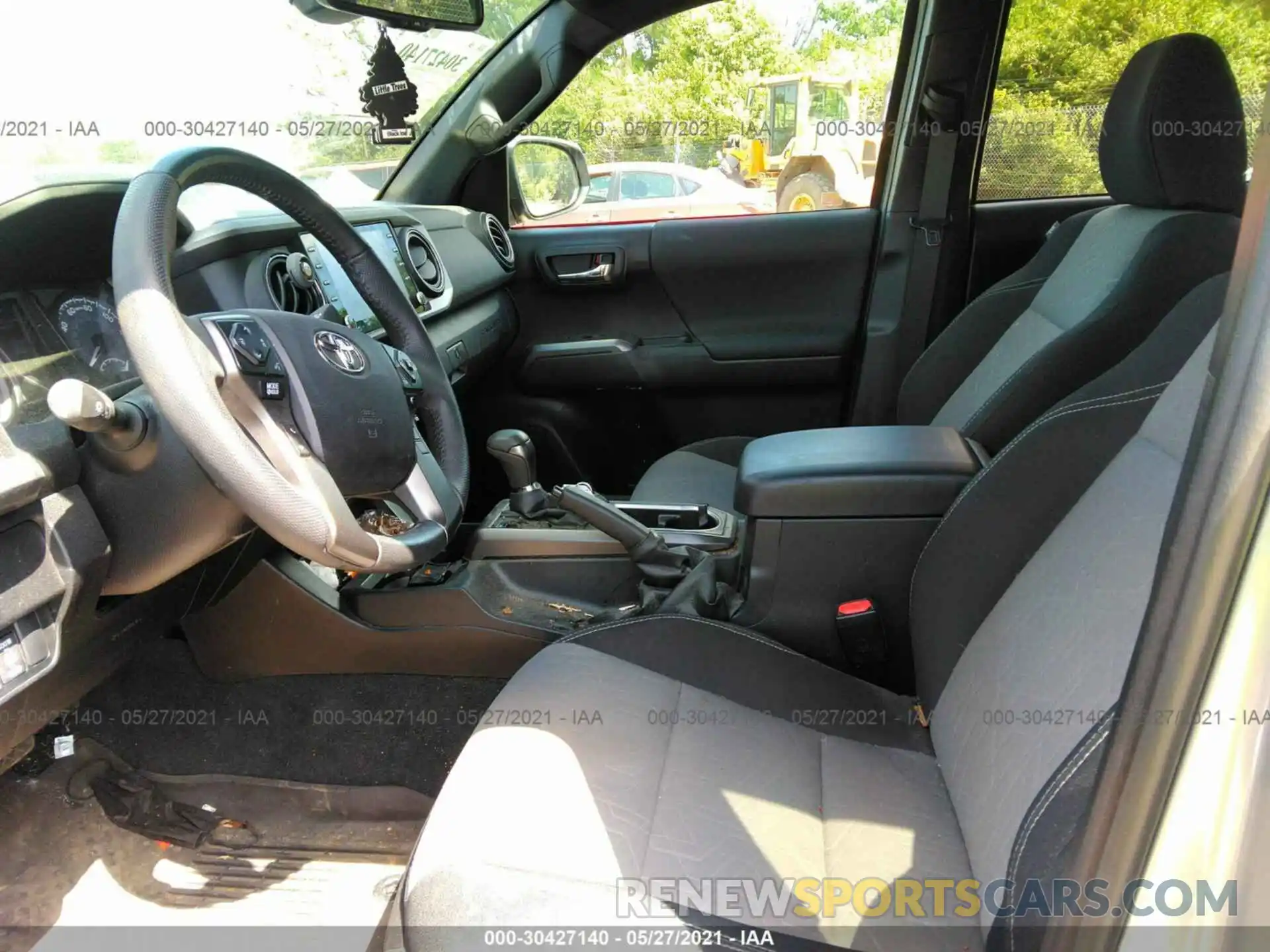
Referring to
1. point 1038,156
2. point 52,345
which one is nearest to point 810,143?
point 1038,156

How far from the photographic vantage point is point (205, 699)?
1.79m

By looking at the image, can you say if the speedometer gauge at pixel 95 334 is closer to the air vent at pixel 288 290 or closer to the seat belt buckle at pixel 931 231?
the air vent at pixel 288 290

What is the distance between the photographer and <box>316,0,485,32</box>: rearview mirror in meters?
1.87

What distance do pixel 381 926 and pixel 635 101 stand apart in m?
2.01

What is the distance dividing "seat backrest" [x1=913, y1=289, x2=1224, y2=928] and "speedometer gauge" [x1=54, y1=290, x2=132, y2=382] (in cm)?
120

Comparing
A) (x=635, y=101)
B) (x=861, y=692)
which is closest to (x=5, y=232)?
(x=861, y=692)

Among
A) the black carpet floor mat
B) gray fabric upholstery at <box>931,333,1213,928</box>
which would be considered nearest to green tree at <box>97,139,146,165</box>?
the black carpet floor mat

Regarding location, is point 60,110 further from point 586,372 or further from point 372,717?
point 586,372

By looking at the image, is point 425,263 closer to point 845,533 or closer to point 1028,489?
point 845,533

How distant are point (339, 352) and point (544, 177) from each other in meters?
1.63

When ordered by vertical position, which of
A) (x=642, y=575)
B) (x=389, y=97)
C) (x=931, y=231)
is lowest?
(x=642, y=575)

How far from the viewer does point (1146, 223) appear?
149 centimetres

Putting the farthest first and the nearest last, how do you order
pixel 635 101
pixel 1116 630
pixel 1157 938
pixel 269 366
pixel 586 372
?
pixel 586 372 < pixel 635 101 < pixel 269 366 < pixel 1116 630 < pixel 1157 938

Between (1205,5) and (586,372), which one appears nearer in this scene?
(1205,5)
